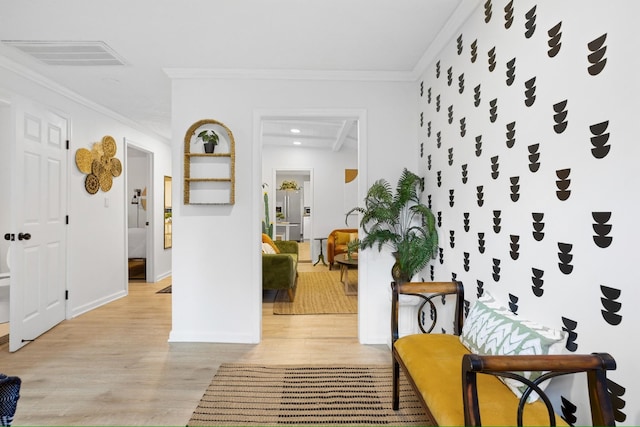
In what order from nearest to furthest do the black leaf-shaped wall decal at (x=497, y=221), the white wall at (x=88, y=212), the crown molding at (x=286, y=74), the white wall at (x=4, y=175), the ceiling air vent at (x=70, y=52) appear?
the black leaf-shaped wall decal at (x=497, y=221)
the ceiling air vent at (x=70, y=52)
the crown molding at (x=286, y=74)
the white wall at (x=88, y=212)
the white wall at (x=4, y=175)

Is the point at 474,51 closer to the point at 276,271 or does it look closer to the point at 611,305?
the point at 611,305

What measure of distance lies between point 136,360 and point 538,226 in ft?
9.55

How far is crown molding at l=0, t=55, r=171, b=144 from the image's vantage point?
290 cm

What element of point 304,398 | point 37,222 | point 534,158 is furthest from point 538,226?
point 37,222

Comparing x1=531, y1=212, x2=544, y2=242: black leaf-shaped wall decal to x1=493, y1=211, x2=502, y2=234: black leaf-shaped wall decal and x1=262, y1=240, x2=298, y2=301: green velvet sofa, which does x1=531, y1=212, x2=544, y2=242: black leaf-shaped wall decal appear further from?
x1=262, y1=240, x2=298, y2=301: green velvet sofa

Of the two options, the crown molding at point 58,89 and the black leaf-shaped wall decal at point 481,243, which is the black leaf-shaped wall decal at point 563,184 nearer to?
the black leaf-shaped wall decal at point 481,243

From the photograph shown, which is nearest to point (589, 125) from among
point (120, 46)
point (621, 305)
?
point (621, 305)

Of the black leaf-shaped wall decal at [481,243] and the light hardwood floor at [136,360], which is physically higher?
the black leaf-shaped wall decal at [481,243]

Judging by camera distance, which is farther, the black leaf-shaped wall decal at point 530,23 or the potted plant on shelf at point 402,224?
the potted plant on shelf at point 402,224

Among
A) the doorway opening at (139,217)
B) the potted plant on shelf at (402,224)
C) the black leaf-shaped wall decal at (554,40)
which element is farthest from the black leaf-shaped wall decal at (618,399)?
the doorway opening at (139,217)

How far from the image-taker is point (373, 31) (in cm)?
240

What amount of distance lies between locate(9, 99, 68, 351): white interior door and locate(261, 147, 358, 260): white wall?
4194 millimetres

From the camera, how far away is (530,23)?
1530 mm

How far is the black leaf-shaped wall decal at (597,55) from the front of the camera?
115 cm
